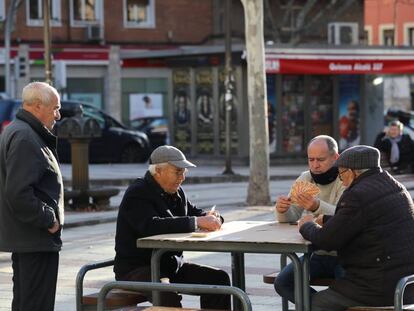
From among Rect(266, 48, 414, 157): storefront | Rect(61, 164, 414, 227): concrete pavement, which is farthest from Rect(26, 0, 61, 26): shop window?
Rect(266, 48, 414, 157): storefront

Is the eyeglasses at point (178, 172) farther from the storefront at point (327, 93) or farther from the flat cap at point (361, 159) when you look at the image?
the storefront at point (327, 93)

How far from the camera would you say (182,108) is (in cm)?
3566

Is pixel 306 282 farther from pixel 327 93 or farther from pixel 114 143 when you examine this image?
pixel 327 93

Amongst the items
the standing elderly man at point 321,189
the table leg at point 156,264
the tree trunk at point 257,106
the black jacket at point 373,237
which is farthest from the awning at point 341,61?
the black jacket at point 373,237

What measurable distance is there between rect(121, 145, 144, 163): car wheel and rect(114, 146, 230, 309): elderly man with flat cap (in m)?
25.6

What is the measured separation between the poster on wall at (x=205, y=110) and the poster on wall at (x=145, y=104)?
10315 millimetres

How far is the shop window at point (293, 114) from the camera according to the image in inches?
1353

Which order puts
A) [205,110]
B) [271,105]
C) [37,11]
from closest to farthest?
[271,105] → [205,110] → [37,11]

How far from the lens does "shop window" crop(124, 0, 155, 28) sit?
152 ft

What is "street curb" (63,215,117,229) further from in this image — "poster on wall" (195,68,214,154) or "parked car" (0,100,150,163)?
"poster on wall" (195,68,214,154)

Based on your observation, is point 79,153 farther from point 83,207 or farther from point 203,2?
point 203,2

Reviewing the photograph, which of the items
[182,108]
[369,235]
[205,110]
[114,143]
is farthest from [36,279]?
[182,108]

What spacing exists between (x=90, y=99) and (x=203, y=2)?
Answer: 6093mm

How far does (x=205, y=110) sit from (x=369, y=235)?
2740 cm
